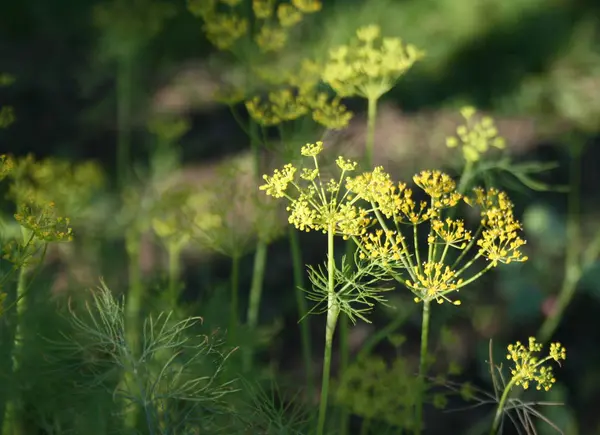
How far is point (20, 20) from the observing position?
229 inches

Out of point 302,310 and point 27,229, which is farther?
point 302,310

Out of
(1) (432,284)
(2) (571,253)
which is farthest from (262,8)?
(2) (571,253)

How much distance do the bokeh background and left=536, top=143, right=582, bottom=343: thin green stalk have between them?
4 cm

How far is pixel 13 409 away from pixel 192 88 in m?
3.97

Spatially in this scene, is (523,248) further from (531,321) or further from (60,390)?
(60,390)

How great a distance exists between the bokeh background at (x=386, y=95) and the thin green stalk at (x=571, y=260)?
1.7 inches

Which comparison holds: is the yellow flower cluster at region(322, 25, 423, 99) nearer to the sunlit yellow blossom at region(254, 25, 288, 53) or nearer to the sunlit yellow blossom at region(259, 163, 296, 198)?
the sunlit yellow blossom at region(254, 25, 288, 53)

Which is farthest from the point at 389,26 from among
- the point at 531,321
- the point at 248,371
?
the point at 248,371

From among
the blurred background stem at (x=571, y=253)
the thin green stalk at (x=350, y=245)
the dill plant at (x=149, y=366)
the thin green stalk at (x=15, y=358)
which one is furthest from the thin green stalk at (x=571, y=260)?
the thin green stalk at (x=15, y=358)

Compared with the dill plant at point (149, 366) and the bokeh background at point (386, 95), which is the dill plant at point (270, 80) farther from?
the bokeh background at point (386, 95)

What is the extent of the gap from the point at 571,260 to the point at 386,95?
209 cm

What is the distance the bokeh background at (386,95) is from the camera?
156 inches

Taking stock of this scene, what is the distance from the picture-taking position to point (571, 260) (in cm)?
296

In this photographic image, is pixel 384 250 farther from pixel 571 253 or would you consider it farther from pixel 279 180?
pixel 571 253
